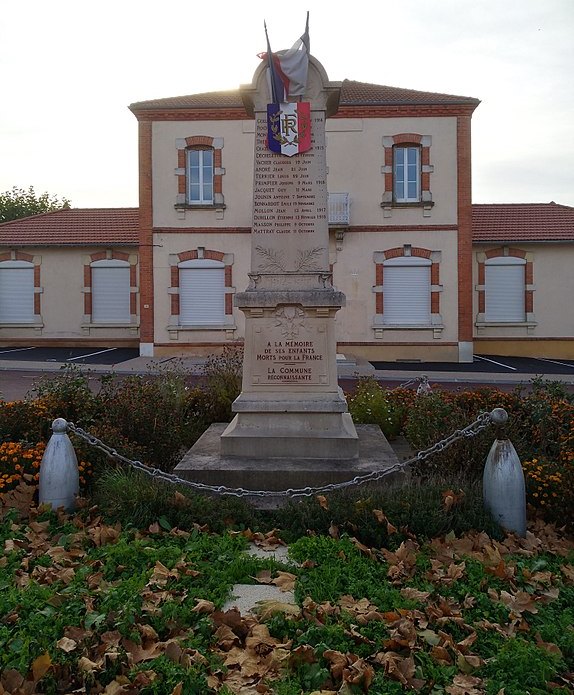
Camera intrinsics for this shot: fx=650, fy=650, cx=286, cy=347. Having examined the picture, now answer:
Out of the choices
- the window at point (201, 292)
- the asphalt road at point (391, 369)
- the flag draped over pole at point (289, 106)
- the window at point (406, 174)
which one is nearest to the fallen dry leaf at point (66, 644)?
the flag draped over pole at point (289, 106)

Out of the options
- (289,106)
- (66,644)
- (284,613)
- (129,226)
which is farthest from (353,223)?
(66,644)

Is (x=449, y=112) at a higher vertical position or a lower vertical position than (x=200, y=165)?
higher

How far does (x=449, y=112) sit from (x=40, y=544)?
20.4m

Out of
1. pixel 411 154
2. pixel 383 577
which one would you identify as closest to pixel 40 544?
pixel 383 577

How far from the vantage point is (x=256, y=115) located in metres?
6.82

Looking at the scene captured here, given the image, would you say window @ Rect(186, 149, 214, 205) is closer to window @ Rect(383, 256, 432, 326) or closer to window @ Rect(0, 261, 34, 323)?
window @ Rect(383, 256, 432, 326)

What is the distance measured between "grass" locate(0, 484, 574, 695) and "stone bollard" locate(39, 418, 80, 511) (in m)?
0.17

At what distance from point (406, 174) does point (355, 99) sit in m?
3.01

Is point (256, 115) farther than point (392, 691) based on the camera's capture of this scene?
Yes

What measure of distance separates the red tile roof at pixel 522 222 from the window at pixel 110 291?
13010 millimetres

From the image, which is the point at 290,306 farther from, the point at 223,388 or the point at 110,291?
the point at 110,291

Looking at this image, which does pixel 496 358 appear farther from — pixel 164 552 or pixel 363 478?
pixel 164 552

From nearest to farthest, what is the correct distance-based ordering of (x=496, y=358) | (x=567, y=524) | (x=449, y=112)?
(x=567, y=524) < (x=449, y=112) < (x=496, y=358)

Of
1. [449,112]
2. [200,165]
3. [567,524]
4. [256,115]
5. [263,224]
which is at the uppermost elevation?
[449,112]
